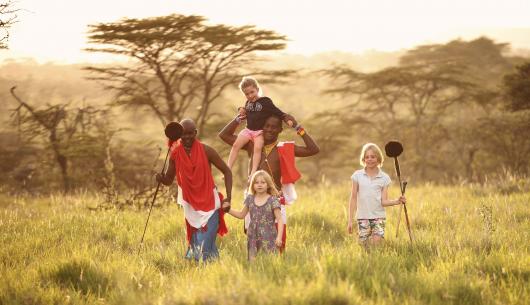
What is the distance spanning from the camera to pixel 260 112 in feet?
19.8

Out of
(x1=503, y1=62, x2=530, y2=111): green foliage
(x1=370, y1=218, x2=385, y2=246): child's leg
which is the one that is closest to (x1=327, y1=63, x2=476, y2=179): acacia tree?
(x1=503, y1=62, x2=530, y2=111): green foliage

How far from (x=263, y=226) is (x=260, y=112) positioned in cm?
121

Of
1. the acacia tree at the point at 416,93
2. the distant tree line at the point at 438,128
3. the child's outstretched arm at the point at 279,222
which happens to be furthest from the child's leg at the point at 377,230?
the acacia tree at the point at 416,93

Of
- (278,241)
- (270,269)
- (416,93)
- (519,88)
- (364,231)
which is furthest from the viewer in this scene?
(416,93)

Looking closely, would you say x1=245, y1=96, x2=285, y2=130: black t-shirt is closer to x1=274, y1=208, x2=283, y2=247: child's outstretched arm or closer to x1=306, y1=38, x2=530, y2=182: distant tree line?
x1=274, y1=208, x2=283, y2=247: child's outstretched arm

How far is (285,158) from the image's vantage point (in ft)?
19.9

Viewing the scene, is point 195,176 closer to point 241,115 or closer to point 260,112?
point 241,115

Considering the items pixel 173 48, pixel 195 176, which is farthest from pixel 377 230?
pixel 173 48

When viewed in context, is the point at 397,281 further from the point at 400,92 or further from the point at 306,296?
the point at 400,92

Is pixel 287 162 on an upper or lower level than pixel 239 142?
lower

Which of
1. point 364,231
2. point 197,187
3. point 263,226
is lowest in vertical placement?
point 364,231

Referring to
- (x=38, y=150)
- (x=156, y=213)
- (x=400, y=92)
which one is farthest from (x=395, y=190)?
(x=38, y=150)

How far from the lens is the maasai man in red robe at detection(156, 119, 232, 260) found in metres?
5.88

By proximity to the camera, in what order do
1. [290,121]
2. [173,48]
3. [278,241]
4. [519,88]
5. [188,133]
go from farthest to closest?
[519,88]
[173,48]
[188,133]
[290,121]
[278,241]
